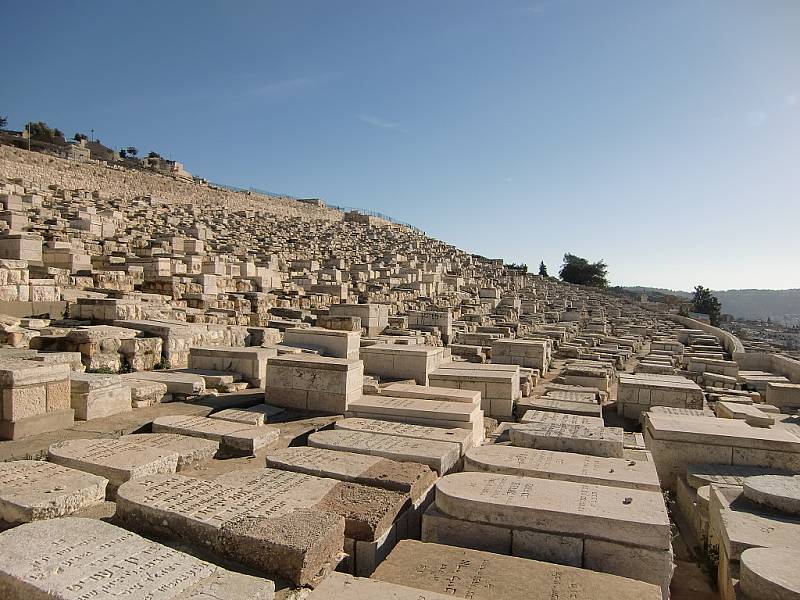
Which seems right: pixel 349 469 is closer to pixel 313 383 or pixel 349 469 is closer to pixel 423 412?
pixel 423 412

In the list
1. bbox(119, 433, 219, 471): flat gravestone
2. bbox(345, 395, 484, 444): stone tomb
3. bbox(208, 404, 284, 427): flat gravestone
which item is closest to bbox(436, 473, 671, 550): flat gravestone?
bbox(345, 395, 484, 444): stone tomb

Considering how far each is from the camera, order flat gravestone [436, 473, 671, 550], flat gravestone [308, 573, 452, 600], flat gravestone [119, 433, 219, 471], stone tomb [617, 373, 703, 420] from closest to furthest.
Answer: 1. flat gravestone [308, 573, 452, 600]
2. flat gravestone [436, 473, 671, 550]
3. flat gravestone [119, 433, 219, 471]
4. stone tomb [617, 373, 703, 420]

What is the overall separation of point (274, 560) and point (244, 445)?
6.26ft

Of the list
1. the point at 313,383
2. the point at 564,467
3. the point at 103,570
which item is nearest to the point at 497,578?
the point at 564,467

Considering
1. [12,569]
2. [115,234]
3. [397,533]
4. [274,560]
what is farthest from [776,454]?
[115,234]

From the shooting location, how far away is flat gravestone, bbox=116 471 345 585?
101 inches

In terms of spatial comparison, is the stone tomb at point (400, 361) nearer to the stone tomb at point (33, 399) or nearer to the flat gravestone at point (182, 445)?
the flat gravestone at point (182, 445)

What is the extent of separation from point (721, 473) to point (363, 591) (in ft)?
12.5

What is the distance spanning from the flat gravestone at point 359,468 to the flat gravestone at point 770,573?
73.0 inches

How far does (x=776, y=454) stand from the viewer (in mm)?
4820

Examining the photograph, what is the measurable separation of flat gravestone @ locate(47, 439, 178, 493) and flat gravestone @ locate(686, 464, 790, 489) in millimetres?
4247

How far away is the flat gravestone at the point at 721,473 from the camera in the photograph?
14.9 ft

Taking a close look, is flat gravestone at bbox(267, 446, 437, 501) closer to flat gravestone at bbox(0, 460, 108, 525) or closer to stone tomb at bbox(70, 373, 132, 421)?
flat gravestone at bbox(0, 460, 108, 525)

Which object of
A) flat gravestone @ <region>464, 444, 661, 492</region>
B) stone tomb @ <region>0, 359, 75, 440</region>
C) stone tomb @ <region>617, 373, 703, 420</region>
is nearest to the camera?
flat gravestone @ <region>464, 444, 661, 492</region>
